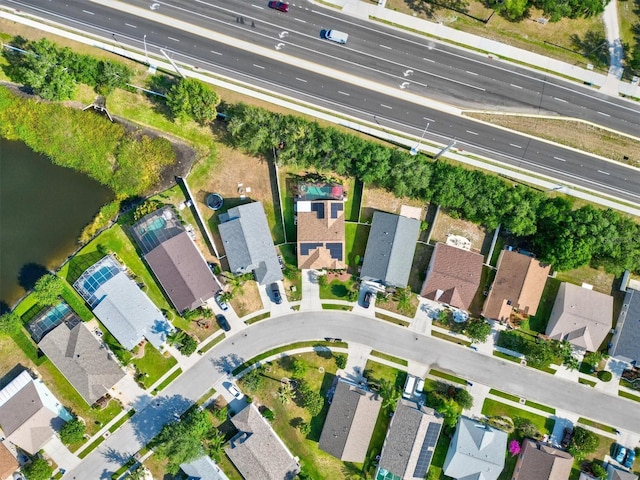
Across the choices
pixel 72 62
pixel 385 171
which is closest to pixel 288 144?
pixel 385 171

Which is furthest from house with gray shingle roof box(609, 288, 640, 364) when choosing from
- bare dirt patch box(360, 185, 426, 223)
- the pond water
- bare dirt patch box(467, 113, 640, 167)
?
the pond water

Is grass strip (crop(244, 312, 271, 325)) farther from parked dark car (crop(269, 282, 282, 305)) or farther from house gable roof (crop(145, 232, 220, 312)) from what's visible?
house gable roof (crop(145, 232, 220, 312))

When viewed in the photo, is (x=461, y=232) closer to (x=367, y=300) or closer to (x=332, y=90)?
(x=367, y=300)

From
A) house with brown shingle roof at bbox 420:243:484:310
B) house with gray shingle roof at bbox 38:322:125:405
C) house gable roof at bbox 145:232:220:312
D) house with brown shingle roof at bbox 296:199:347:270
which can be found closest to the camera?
house with gray shingle roof at bbox 38:322:125:405

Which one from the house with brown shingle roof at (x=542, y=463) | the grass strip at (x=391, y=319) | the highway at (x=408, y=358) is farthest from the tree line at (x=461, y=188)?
the house with brown shingle roof at (x=542, y=463)

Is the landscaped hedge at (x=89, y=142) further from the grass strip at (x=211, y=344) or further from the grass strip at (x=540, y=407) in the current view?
the grass strip at (x=540, y=407)

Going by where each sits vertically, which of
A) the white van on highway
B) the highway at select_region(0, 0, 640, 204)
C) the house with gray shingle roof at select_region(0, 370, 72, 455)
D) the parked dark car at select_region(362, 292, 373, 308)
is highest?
the white van on highway

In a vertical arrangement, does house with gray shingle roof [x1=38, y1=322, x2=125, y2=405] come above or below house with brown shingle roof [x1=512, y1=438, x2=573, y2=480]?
below

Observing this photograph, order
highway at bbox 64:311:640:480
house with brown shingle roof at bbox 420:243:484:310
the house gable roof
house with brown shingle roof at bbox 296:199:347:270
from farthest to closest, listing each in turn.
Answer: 1. highway at bbox 64:311:640:480
2. house with brown shingle roof at bbox 296:199:347:270
3. house with brown shingle roof at bbox 420:243:484:310
4. the house gable roof
